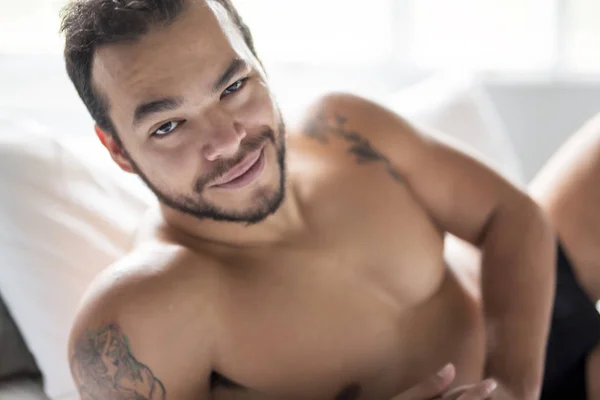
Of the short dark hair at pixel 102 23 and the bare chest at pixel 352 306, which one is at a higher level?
the short dark hair at pixel 102 23

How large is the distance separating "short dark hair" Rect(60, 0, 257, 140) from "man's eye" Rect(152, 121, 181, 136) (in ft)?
0.26

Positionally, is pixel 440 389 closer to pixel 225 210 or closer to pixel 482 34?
pixel 225 210

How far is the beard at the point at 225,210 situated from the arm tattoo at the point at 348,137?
0.14 meters

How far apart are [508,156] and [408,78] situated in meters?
0.67

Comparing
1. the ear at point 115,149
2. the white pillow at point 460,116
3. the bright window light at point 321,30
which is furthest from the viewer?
the bright window light at point 321,30

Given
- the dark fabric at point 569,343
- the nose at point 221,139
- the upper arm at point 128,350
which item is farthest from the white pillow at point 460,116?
the upper arm at point 128,350

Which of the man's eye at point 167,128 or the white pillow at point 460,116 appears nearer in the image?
the man's eye at point 167,128

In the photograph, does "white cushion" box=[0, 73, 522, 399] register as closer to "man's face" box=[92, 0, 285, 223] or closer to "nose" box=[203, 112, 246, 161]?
"man's face" box=[92, 0, 285, 223]

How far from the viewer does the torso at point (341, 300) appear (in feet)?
3.21

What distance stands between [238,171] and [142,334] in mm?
241

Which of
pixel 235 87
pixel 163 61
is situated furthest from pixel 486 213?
pixel 163 61

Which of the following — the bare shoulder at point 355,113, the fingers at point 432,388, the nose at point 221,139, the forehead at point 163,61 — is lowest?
the fingers at point 432,388

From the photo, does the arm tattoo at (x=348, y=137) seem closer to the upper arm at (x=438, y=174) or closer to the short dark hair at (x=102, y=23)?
the upper arm at (x=438, y=174)

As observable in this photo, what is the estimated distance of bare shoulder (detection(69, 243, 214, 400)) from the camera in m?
0.88
